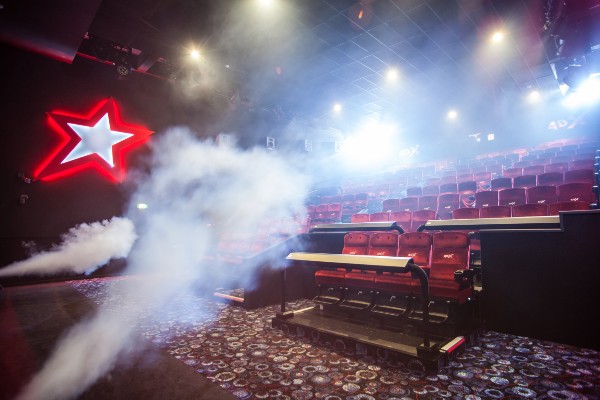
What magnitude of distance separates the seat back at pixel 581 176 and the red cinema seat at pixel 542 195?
4.12 feet

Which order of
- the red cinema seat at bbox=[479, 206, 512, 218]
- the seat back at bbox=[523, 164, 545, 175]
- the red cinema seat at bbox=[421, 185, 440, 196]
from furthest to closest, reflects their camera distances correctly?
the red cinema seat at bbox=[421, 185, 440, 196], the seat back at bbox=[523, 164, 545, 175], the red cinema seat at bbox=[479, 206, 512, 218]

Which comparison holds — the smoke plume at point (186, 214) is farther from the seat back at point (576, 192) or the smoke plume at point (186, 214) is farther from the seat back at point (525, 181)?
the seat back at point (525, 181)

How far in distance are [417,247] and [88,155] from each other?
870cm

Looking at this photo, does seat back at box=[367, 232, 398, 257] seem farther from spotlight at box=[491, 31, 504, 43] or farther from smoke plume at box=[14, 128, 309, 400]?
spotlight at box=[491, 31, 504, 43]

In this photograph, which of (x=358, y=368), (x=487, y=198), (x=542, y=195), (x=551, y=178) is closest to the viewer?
(x=358, y=368)

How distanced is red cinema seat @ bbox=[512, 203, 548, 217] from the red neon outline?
9.52m

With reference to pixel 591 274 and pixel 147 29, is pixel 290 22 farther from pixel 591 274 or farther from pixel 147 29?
pixel 591 274

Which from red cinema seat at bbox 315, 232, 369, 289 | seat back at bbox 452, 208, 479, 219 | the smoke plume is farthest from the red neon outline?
seat back at bbox 452, 208, 479, 219

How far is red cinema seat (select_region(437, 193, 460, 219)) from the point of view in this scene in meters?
7.07

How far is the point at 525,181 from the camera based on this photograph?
23.5 feet

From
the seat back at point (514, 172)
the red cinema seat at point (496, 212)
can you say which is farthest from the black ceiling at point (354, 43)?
the red cinema seat at point (496, 212)

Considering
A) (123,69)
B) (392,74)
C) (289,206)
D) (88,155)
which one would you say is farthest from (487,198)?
(88,155)

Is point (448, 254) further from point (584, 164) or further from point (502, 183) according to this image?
point (584, 164)

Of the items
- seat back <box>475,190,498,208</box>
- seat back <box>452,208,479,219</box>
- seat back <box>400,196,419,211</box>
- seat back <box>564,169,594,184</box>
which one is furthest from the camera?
seat back <box>400,196,419,211</box>
